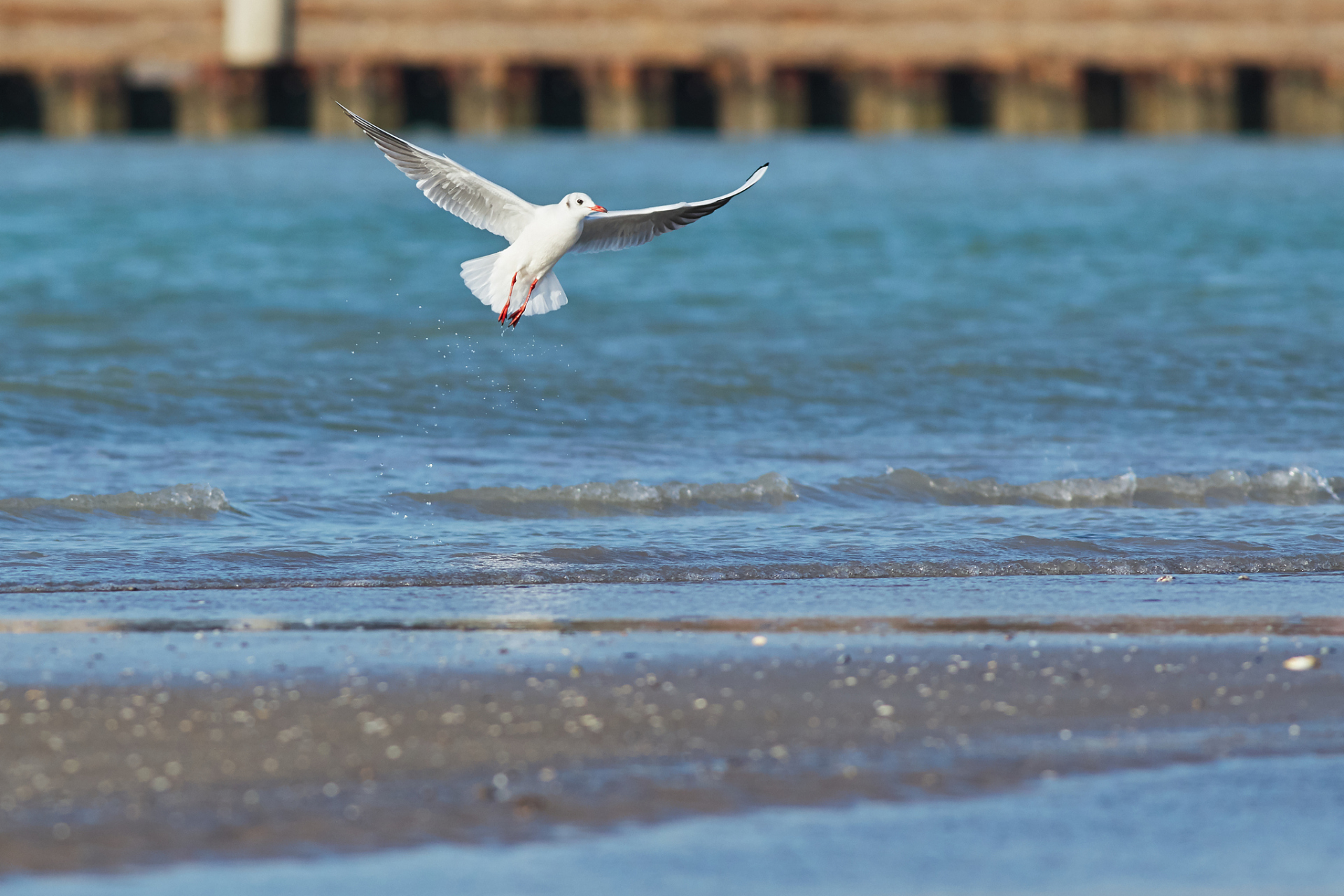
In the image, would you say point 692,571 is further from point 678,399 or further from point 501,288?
point 678,399

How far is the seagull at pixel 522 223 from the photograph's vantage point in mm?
7363

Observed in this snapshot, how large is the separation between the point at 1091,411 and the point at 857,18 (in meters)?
20.9

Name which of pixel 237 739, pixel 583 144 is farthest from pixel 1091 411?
pixel 583 144

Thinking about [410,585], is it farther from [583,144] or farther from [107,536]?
[583,144]

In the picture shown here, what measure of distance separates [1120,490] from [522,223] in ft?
8.81

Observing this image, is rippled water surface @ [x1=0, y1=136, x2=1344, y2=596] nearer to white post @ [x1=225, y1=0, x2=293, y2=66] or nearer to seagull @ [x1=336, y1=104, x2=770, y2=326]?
seagull @ [x1=336, y1=104, x2=770, y2=326]

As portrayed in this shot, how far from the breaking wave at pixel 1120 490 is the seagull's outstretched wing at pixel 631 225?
4.12ft

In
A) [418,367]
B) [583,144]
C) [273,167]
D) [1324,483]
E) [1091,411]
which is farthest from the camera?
[583,144]

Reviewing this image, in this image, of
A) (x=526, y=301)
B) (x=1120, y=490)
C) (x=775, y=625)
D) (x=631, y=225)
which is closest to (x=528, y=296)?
(x=526, y=301)

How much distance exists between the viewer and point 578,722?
13.8 ft

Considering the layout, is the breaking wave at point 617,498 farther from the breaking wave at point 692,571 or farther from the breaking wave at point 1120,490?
the breaking wave at point 692,571

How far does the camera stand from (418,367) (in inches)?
424

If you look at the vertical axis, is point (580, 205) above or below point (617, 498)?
above

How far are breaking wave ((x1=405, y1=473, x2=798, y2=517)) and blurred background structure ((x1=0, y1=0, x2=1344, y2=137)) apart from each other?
22045 mm
